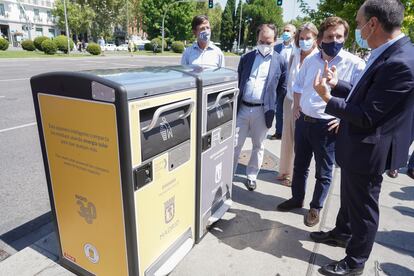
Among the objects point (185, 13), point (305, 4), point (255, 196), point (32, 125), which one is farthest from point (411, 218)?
point (185, 13)

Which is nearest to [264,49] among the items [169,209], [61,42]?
[169,209]

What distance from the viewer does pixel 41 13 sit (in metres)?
56.7

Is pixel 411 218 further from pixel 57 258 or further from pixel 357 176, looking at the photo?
pixel 57 258

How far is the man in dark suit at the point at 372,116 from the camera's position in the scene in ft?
6.05

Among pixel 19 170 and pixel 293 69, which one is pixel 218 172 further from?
pixel 19 170

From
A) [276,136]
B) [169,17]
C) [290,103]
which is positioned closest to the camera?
[290,103]

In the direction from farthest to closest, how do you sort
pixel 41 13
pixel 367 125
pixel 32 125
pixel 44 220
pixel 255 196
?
pixel 41 13
pixel 32 125
pixel 255 196
pixel 44 220
pixel 367 125

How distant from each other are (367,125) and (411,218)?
187 cm

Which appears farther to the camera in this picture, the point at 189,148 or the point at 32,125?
the point at 32,125

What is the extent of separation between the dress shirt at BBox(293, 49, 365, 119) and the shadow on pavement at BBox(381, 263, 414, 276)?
1.25 metres

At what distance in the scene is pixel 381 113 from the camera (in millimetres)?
1880

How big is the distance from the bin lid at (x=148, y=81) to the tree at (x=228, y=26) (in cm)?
6315

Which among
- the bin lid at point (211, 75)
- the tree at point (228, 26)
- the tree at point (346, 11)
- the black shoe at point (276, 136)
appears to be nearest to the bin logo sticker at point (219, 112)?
the bin lid at point (211, 75)

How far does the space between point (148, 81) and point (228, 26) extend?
64.2 metres
